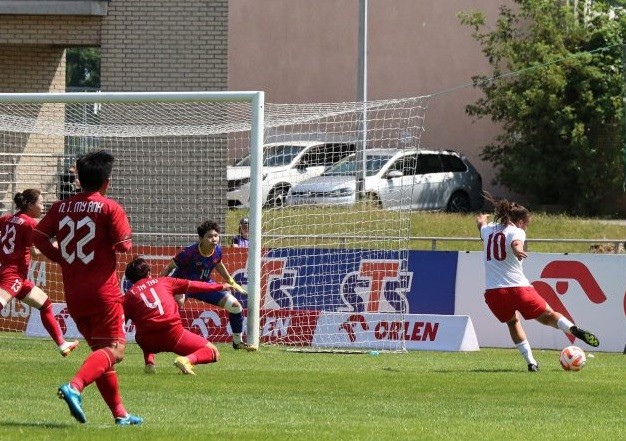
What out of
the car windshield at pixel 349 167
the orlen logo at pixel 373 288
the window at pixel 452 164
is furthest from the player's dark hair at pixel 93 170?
the window at pixel 452 164

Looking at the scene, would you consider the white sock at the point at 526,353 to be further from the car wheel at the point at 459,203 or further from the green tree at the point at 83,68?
the green tree at the point at 83,68

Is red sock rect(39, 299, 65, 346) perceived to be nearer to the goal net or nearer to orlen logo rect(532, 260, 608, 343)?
the goal net

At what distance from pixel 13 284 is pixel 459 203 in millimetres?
20460

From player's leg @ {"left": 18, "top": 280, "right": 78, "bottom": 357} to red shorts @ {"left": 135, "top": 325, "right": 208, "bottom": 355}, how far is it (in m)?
1.97

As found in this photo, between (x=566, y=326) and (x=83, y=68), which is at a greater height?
(x=83, y=68)

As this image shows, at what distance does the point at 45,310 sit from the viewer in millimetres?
15961

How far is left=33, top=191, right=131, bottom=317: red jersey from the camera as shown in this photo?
9414mm

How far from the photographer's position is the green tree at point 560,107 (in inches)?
1350

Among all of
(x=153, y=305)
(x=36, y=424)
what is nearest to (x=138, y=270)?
(x=153, y=305)

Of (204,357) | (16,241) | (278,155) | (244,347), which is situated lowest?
(244,347)

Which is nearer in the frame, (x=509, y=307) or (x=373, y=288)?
(x=509, y=307)

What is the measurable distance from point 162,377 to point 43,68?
15091mm

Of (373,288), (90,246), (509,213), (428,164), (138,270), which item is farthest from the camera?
(428,164)

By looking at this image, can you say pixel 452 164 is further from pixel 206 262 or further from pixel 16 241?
pixel 16 241
